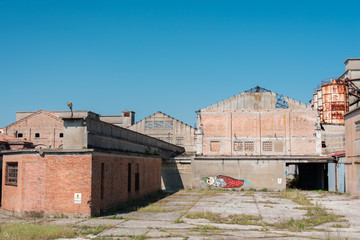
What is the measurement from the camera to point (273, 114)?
44562 millimetres

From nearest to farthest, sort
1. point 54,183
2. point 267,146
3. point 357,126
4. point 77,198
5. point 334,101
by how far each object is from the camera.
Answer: point 77,198 < point 54,183 < point 357,126 < point 267,146 < point 334,101

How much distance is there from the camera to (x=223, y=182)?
139 ft

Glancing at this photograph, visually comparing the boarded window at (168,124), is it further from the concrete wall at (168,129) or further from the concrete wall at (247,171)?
the concrete wall at (247,171)

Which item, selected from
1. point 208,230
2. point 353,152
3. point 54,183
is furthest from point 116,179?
point 353,152

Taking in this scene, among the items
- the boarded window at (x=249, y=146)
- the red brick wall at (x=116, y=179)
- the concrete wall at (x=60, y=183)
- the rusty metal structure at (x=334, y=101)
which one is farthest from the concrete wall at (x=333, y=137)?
the concrete wall at (x=60, y=183)

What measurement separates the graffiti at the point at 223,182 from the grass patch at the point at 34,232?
88.9 ft

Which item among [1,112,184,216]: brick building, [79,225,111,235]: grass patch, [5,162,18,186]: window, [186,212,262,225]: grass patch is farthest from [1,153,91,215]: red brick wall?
[186,212,262,225]: grass patch

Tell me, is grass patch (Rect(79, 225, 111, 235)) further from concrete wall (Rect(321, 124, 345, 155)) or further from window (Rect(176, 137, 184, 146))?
concrete wall (Rect(321, 124, 345, 155))

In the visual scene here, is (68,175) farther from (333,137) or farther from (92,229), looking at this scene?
(333,137)

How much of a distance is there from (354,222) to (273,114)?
25.6m

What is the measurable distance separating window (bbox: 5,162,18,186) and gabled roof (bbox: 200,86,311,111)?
2642cm

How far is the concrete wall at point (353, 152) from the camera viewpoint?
32906 millimetres

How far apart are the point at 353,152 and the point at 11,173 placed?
90.8 feet

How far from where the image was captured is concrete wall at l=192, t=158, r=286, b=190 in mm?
41531
